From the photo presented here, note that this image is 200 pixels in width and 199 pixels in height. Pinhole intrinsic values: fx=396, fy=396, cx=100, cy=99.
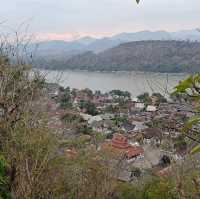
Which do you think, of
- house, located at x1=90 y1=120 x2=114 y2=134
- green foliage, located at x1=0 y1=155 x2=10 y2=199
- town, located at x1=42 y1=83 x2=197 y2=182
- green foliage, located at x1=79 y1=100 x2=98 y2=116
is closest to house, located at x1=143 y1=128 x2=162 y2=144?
town, located at x1=42 y1=83 x2=197 y2=182

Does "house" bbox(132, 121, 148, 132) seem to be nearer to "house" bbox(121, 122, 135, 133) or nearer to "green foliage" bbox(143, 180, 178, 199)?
"house" bbox(121, 122, 135, 133)

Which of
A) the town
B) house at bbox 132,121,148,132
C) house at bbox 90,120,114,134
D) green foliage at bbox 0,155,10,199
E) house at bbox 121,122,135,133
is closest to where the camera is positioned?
the town

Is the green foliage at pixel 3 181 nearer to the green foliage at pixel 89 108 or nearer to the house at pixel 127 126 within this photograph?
the house at pixel 127 126

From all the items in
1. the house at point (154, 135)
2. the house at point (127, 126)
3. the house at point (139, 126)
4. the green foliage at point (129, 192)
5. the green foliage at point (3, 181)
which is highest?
the green foliage at point (3, 181)

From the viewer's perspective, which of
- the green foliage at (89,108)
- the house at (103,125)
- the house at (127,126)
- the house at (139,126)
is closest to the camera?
the house at (139,126)

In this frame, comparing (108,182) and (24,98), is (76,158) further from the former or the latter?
(24,98)

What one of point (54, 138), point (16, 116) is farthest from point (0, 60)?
point (54, 138)

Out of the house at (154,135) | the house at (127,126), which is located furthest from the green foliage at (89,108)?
the house at (154,135)

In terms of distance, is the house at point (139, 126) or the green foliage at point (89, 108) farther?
the green foliage at point (89, 108)
